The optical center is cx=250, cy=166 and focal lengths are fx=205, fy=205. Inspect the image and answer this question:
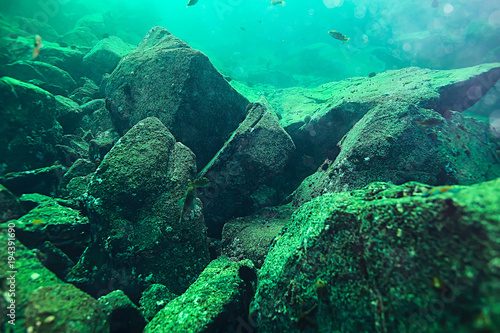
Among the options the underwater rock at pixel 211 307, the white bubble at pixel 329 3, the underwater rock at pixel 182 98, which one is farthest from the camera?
the white bubble at pixel 329 3

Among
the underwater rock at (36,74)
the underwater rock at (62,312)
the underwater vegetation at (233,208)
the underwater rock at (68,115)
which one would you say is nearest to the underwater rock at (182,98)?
the underwater vegetation at (233,208)

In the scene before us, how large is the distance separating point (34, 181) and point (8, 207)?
1.35 m

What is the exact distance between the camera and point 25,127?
4816mm

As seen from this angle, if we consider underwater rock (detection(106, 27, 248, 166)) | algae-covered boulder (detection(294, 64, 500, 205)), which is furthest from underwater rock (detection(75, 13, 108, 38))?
algae-covered boulder (detection(294, 64, 500, 205))

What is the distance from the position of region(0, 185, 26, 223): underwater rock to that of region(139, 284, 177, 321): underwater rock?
2.52 meters

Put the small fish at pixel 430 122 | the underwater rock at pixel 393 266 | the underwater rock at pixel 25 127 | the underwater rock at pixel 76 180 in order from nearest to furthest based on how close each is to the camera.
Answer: the underwater rock at pixel 393 266
the small fish at pixel 430 122
the underwater rock at pixel 76 180
the underwater rock at pixel 25 127

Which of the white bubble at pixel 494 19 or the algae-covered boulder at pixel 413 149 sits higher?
the white bubble at pixel 494 19

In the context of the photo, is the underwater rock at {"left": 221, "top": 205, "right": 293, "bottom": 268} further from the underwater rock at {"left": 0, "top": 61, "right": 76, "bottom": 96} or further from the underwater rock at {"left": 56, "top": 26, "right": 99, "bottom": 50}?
the underwater rock at {"left": 56, "top": 26, "right": 99, "bottom": 50}

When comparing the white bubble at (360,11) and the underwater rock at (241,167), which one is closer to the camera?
the underwater rock at (241,167)

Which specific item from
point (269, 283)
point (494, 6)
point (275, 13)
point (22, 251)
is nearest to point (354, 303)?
point (269, 283)

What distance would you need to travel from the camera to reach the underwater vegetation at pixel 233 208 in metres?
1.66

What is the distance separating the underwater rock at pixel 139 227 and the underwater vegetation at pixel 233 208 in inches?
1.0

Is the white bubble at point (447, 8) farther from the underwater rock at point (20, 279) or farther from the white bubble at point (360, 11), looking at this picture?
the underwater rock at point (20, 279)

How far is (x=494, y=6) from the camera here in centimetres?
1603
